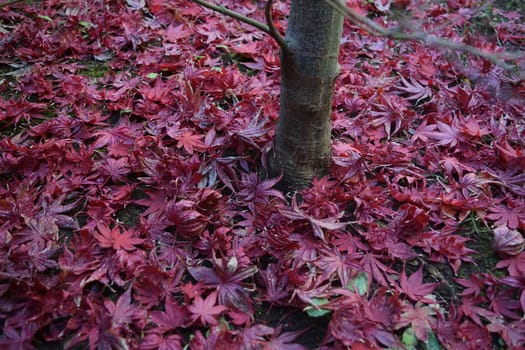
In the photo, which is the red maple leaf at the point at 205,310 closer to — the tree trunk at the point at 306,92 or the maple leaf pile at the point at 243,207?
the maple leaf pile at the point at 243,207

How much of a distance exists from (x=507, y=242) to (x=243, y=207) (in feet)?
2.81

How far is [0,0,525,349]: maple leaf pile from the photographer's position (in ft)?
4.14

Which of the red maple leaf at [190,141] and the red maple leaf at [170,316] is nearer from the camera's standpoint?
the red maple leaf at [170,316]

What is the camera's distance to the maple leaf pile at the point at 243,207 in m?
1.26

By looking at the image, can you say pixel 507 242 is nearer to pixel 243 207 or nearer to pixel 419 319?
pixel 419 319

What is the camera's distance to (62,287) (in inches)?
51.6

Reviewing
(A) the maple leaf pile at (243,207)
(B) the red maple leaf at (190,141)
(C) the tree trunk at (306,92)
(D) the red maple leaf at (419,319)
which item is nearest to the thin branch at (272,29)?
(C) the tree trunk at (306,92)

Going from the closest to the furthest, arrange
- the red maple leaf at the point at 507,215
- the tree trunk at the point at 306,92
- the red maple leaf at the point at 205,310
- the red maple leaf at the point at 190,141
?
the red maple leaf at the point at 205,310 < the tree trunk at the point at 306,92 < the red maple leaf at the point at 507,215 < the red maple leaf at the point at 190,141

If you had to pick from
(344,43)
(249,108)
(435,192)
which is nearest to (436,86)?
(344,43)

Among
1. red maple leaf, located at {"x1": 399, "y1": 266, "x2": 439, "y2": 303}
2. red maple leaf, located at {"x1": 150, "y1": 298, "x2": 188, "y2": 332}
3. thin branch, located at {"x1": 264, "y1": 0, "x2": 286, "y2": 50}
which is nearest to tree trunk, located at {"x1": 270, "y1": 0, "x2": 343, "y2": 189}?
thin branch, located at {"x1": 264, "y1": 0, "x2": 286, "y2": 50}

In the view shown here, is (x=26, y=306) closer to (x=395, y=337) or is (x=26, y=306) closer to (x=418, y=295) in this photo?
(x=395, y=337)

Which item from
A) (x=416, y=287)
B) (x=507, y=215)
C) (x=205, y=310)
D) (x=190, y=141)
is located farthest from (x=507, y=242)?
(x=190, y=141)

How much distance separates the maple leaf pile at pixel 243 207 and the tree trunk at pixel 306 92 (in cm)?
8

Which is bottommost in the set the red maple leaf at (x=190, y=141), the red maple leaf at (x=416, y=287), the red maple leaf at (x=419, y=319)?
the red maple leaf at (x=419, y=319)
